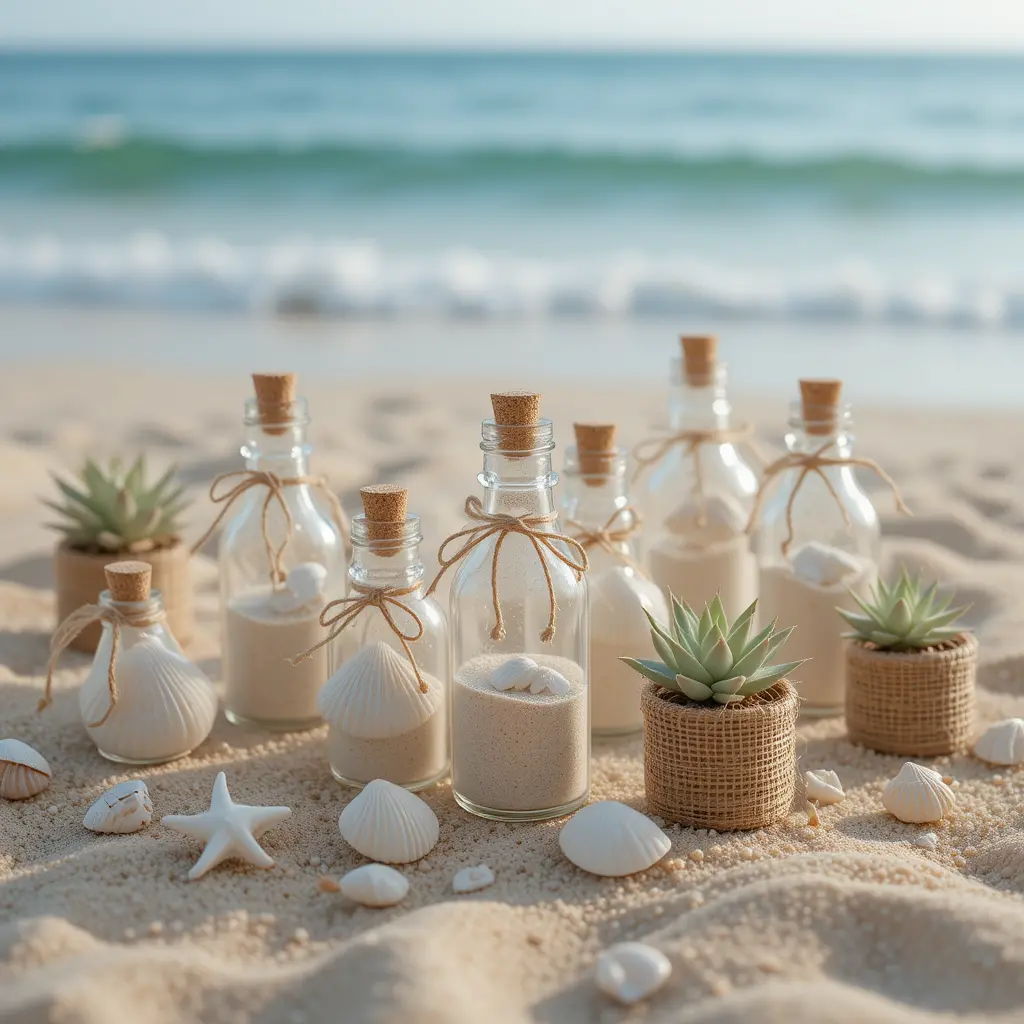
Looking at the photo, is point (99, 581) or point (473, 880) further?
point (99, 581)

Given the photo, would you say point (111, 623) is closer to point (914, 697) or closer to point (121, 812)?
point (121, 812)

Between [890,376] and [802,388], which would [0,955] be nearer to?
[802,388]

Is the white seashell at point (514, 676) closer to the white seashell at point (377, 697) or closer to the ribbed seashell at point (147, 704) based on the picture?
the white seashell at point (377, 697)

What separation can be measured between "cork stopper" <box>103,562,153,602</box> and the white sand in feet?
1.32

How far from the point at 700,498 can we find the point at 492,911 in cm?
141

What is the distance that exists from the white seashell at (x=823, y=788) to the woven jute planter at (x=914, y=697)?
25 cm

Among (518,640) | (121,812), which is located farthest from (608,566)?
(121,812)

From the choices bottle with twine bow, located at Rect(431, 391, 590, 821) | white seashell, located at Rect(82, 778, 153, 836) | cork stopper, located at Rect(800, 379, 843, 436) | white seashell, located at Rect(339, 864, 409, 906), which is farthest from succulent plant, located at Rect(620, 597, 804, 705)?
white seashell, located at Rect(82, 778, 153, 836)

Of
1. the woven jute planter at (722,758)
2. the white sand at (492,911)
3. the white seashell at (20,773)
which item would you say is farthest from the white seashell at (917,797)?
the white seashell at (20,773)

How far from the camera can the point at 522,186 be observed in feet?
51.7

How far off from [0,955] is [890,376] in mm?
6563

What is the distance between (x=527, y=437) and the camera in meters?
2.61

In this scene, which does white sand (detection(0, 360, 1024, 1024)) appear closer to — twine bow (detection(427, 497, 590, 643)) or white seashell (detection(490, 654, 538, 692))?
white seashell (detection(490, 654, 538, 692))

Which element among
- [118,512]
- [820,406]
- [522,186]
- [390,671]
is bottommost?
[390,671]
